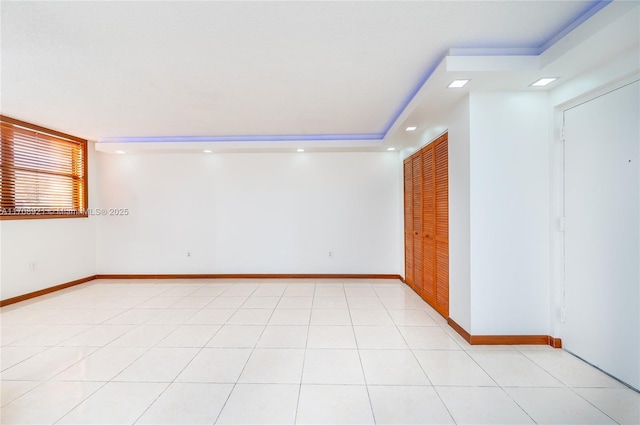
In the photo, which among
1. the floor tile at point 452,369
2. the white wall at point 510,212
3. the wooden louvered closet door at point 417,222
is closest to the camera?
the floor tile at point 452,369

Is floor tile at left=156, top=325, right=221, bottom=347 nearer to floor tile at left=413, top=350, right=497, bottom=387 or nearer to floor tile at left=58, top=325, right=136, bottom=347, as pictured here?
floor tile at left=58, top=325, right=136, bottom=347

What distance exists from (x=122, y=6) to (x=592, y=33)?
3.17 m

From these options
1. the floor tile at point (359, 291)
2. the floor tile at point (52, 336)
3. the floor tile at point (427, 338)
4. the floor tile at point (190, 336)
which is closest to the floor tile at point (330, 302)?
the floor tile at point (359, 291)

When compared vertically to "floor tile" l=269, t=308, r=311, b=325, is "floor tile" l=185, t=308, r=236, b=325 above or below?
above

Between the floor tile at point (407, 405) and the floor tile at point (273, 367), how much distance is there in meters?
0.66

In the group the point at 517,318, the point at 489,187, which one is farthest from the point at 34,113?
the point at 517,318

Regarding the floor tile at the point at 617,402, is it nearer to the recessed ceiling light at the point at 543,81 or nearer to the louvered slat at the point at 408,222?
the recessed ceiling light at the point at 543,81

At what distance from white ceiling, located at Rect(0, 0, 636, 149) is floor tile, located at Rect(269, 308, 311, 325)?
2777mm

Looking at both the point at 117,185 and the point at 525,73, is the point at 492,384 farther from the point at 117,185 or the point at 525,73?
the point at 117,185

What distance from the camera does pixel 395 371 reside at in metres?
2.38

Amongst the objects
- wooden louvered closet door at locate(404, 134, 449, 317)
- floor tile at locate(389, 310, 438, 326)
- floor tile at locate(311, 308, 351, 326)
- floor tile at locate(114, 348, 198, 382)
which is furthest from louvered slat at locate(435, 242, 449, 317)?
floor tile at locate(114, 348, 198, 382)

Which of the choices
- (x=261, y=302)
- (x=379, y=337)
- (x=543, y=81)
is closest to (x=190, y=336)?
(x=261, y=302)

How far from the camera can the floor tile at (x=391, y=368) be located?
225 centimetres

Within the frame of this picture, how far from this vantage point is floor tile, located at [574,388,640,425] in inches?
72.1
